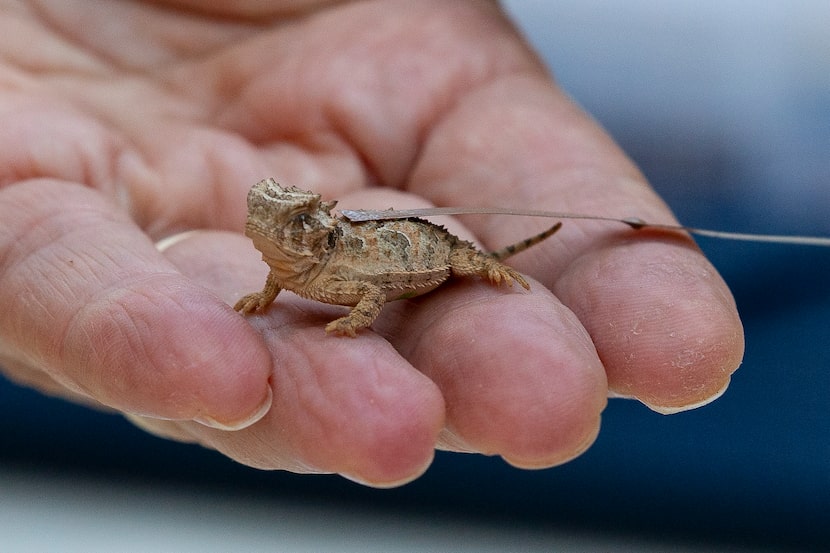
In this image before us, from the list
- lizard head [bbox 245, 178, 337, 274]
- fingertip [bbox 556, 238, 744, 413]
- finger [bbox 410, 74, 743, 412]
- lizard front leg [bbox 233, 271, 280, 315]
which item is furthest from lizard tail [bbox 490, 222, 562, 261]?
lizard front leg [bbox 233, 271, 280, 315]

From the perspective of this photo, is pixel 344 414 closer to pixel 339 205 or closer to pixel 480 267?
pixel 480 267

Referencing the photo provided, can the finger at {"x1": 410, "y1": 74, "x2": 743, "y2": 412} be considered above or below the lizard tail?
above

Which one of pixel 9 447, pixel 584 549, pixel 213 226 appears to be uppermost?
pixel 213 226

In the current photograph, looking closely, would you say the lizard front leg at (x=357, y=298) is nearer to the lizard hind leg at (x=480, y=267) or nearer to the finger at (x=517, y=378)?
the finger at (x=517, y=378)

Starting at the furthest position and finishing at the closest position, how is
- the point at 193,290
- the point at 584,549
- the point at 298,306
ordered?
the point at 584,549
the point at 298,306
the point at 193,290

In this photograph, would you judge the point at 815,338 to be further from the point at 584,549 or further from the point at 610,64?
the point at 610,64

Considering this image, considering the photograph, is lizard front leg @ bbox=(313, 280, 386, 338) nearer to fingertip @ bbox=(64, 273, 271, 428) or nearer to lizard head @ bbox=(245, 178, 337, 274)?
lizard head @ bbox=(245, 178, 337, 274)

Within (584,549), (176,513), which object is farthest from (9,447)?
(584,549)
